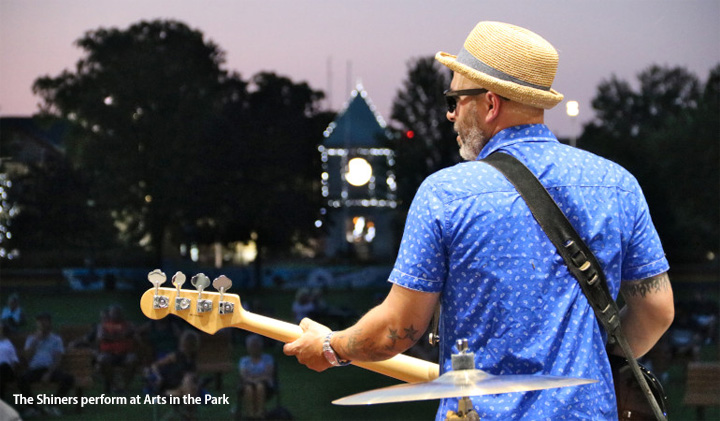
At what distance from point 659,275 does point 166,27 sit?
17.9 ft

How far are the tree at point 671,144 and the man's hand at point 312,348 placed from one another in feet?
16.4

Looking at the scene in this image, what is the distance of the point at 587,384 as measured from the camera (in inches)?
62.9

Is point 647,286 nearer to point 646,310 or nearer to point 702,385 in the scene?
point 646,310

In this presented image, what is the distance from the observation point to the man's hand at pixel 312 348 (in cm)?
185

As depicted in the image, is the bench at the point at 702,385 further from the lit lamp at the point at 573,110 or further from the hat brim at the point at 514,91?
the hat brim at the point at 514,91

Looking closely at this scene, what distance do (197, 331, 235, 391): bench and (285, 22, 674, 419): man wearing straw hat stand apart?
506 cm

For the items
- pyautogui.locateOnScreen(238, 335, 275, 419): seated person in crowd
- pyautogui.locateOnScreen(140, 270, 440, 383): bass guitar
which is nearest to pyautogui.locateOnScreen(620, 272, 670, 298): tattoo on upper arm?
pyautogui.locateOnScreen(140, 270, 440, 383): bass guitar

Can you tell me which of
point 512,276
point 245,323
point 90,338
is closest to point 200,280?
point 245,323

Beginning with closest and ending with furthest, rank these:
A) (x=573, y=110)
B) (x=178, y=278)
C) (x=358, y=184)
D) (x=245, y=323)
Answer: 1. (x=178, y=278)
2. (x=245, y=323)
3. (x=573, y=110)
4. (x=358, y=184)

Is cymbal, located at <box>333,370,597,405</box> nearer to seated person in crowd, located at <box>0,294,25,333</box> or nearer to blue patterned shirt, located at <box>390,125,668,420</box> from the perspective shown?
blue patterned shirt, located at <box>390,125,668,420</box>

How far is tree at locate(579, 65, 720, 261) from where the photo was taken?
6621 millimetres

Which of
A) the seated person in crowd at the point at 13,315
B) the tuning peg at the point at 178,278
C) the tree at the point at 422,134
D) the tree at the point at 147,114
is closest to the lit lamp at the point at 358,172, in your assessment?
the tree at the point at 422,134

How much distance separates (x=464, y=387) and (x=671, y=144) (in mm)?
5850

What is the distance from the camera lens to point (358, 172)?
Result: 21.7 ft
